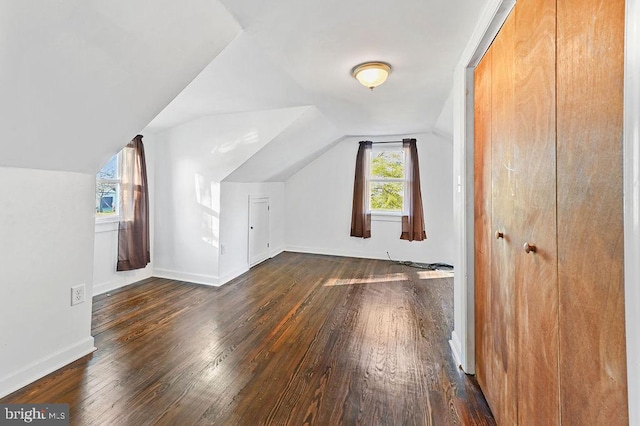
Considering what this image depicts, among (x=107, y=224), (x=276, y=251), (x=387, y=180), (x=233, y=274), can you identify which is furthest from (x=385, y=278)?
(x=107, y=224)

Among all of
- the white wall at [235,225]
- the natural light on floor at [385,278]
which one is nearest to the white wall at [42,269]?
the white wall at [235,225]

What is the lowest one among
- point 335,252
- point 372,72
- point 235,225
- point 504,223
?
point 335,252

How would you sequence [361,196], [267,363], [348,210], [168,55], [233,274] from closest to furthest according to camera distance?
[168,55] < [267,363] < [233,274] < [361,196] < [348,210]

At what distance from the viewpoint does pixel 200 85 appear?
235cm

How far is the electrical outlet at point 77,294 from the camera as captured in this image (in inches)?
74.1

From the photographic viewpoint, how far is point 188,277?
349 cm

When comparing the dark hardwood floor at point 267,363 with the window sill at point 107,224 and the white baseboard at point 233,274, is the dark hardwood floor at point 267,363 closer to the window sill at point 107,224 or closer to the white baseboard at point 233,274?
the white baseboard at point 233,274

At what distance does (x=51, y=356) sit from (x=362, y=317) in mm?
2239

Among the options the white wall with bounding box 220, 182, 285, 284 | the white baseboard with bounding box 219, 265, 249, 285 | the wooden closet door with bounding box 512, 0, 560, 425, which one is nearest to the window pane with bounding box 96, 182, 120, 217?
the white wall with bounding box 220, 182, 285, 284

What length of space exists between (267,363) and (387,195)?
3.59 metres

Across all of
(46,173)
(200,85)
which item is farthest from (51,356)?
(200,85)

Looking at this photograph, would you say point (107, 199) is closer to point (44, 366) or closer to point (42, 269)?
point (42, 269)

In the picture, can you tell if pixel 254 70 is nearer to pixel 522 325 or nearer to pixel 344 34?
pixel 344 34

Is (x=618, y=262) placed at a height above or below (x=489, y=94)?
below
